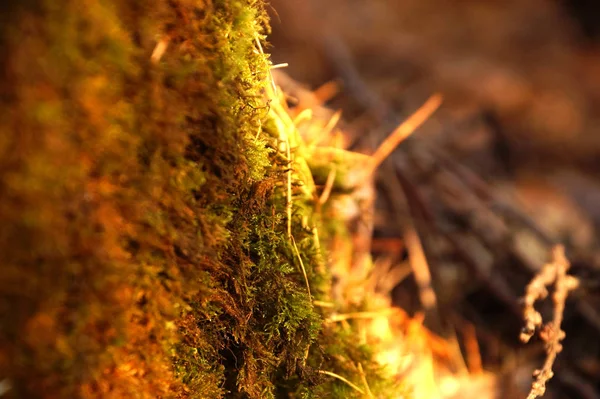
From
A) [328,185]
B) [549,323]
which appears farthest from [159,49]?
[549,323]

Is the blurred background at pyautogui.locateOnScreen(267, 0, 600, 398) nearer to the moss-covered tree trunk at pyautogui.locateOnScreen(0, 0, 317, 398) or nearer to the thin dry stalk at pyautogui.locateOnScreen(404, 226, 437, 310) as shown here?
the thin dry stalk at pyautogui.locateOnScreen(404, 226, 437, 310)

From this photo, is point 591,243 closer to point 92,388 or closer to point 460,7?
point 460,7

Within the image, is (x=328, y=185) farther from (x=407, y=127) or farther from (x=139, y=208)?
(x=407, y=127)

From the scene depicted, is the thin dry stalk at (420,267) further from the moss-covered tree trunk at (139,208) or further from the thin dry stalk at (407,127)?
the moss-covered tree trunk at (139,208)

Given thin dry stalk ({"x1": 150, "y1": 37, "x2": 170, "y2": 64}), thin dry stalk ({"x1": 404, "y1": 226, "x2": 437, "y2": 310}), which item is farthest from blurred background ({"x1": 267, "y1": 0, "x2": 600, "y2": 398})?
thin dry stalk ({"x1": 150, "y1": 37, "x2": 170, "y2": 64})

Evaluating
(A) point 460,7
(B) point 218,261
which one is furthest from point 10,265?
(A) point 460,7

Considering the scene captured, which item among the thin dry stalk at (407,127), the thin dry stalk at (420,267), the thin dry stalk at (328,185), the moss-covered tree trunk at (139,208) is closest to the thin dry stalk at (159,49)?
the moss-covered tree trunk at (139,208)
